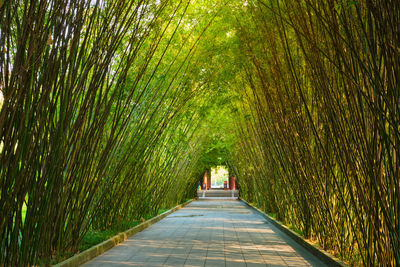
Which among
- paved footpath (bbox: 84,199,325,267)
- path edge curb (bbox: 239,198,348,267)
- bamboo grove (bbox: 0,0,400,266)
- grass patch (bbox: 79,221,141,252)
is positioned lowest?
paved footpath (bbox: 84,199,325,267)

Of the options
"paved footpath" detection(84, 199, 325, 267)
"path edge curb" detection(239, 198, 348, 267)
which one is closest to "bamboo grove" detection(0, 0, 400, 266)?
"path edge curb" detection(239, 198, 348, 267)

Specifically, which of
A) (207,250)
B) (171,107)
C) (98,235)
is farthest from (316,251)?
(171,107)

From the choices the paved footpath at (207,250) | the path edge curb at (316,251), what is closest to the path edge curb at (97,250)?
the paved footpath at (207,250)

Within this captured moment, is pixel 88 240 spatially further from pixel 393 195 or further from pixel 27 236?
pixel 393 195

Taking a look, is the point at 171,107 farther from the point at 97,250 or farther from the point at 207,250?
the point at 97,250

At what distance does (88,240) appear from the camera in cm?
550

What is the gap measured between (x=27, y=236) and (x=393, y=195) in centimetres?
240

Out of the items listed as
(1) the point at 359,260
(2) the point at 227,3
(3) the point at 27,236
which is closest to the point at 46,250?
(3) the point at 27,236

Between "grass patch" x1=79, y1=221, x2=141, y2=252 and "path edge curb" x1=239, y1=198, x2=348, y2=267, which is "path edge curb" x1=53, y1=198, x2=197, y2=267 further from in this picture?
"path edge curb" x1=239, y1=198, x2=348, y2=267

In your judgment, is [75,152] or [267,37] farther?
[267,37]

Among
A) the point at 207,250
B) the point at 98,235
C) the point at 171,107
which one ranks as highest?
the point at 171,107

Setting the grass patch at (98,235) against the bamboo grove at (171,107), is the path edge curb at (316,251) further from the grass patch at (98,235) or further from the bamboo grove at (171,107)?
the grass patch at (98,235)

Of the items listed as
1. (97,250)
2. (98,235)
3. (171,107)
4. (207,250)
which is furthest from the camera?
Result: (171,107)

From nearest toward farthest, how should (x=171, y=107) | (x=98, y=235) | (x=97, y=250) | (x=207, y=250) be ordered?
(x=97, y=250)
(x=207, y=250)
(x=98, y=235)
(x=171, y=107)
